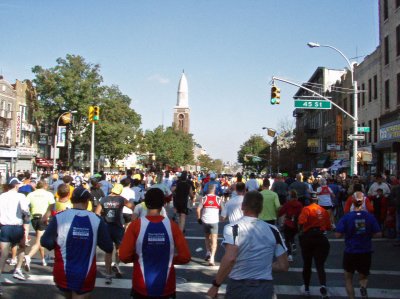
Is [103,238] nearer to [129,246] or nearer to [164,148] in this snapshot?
[129,246]

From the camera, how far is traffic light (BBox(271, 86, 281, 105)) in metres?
21.5

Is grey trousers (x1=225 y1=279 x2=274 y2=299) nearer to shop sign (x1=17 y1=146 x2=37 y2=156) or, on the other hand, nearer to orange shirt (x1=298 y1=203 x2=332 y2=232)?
orange shirt (x1=298 y1=203 x2=332 y2=232)

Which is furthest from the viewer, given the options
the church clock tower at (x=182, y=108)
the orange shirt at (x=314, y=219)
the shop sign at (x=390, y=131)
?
the church clock tower at (x=182, y=108)

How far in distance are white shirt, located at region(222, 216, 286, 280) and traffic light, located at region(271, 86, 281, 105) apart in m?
17.9

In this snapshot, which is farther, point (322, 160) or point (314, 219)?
point (322, 160)

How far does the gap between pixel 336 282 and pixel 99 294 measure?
14.3ft

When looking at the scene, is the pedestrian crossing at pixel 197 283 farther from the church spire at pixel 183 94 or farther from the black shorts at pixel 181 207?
the church spire at pixel 183 94

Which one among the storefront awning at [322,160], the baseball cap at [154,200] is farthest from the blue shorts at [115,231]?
the storefront awning at [322,160]

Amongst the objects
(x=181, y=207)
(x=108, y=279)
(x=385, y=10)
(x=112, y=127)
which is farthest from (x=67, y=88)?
(x=108, y=279)

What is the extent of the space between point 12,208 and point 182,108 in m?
159

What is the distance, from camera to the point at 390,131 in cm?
2733

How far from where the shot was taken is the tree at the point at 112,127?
56406 millimetres

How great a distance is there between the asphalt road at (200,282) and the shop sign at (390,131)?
54.7 ft

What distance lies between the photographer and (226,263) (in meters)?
3.99
